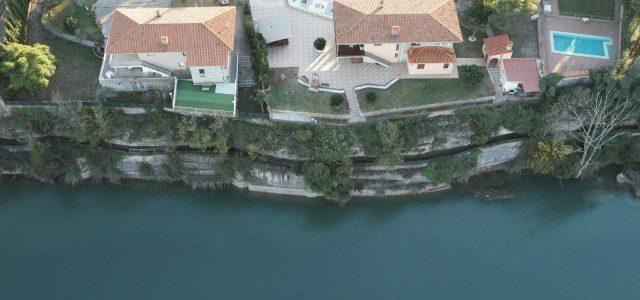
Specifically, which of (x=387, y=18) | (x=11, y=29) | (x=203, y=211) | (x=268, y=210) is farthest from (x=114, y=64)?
(x=387, y=18)

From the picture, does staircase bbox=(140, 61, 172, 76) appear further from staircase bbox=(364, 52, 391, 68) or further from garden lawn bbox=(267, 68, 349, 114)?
staircase bbox=(364, 52, 391, 68)

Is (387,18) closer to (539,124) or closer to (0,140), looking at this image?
(539,124)

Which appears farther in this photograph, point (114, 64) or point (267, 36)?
point (267, 36)

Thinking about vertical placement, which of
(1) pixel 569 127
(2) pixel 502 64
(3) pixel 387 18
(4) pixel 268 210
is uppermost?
(3) pixel 387 18

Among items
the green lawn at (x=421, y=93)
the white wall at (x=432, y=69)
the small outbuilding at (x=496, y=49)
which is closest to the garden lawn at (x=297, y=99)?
the green lawn at (x=421, y=93)

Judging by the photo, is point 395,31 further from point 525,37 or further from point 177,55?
point 177,55

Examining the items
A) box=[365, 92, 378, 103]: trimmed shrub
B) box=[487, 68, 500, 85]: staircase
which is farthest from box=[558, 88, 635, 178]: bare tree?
box=[365, 92, 378, 103]: trimmed shrub

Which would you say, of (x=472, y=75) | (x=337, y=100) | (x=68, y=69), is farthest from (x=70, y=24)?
(x=472, y=75)
